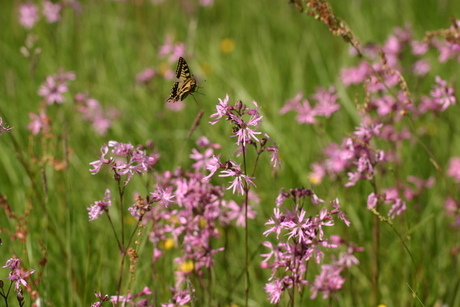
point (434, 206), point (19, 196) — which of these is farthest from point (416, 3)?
point (19, 196)

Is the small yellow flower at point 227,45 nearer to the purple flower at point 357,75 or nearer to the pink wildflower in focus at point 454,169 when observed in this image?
the purple flower at point 357,75

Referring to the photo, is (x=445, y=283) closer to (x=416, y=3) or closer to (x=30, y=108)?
(x=30, y=108)

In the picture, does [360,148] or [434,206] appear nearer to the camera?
[360,148]

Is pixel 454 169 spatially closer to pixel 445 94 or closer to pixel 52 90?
pixel 445 94

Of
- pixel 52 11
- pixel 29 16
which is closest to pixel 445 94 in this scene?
pixel 52 11

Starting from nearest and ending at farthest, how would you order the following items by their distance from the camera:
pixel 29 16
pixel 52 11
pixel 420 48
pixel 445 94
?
pixel 445 94 → pixel 420 48 → pixel 52 11 → pixel 29 16

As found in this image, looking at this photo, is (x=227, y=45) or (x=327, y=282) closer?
(x=327, y=282)

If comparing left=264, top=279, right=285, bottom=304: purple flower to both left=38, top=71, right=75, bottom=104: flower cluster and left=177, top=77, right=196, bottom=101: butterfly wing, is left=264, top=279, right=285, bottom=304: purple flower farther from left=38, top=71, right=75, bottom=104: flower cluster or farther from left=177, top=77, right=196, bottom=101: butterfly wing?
left=38, top=71, right=75, bottom=104: flower cluster

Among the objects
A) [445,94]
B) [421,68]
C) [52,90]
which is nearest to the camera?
[445,94]
